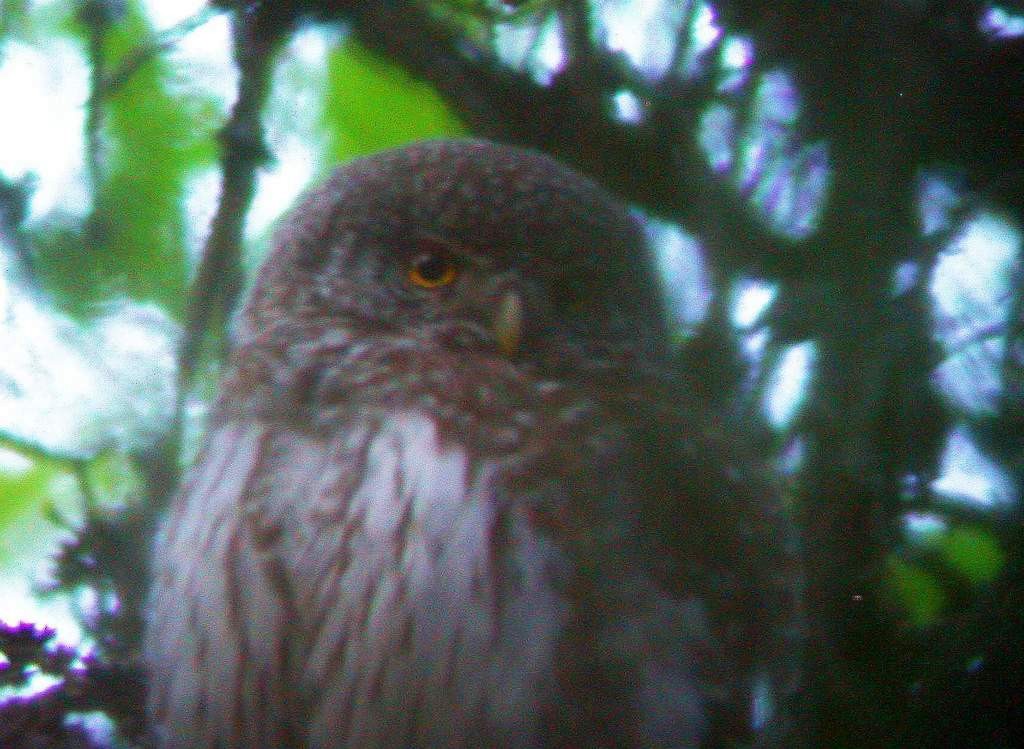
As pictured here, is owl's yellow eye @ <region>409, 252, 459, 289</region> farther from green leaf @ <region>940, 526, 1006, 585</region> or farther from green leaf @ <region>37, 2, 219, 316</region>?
green leaf @ <region>940, 526, 1006, 585</region>

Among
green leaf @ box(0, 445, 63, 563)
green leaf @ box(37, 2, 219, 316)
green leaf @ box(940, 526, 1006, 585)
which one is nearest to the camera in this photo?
green leaf @ box(940, 526, 1006, 585)

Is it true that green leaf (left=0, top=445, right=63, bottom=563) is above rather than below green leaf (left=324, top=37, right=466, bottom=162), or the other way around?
below

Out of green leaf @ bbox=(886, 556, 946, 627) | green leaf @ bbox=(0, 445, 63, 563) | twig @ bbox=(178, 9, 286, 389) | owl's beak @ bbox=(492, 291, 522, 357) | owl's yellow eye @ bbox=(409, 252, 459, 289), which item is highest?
twig @ bbox=(178, 9, 286, 389)

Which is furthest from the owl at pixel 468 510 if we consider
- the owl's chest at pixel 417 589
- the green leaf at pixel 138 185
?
the green leaf at pixel 138 185

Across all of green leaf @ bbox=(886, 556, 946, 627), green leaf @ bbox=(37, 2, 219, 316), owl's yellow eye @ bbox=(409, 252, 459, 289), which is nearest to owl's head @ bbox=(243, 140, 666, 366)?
owl's yellow eye @ bbox=(409, 252, 459, 289)

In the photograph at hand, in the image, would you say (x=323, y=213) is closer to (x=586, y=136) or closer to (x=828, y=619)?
(x=586, y=136)

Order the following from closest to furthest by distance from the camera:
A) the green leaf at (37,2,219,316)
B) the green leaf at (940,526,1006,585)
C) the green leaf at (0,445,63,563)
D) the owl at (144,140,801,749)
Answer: the green leaf at (940,526,1006,585) < the owl at (144,140,801,749) < the green leaf at (0,445,63,563) < the green leaf at (37,2,219,316)

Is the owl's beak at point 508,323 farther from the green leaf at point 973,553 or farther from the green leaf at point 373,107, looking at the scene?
the green leaf at point 973,553

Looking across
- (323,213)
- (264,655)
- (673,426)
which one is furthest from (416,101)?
(264,655)
